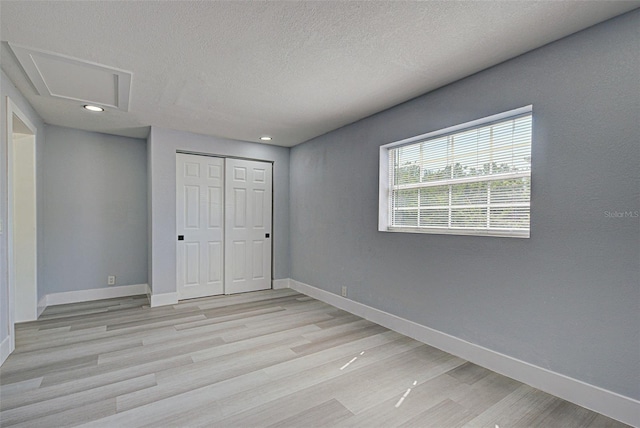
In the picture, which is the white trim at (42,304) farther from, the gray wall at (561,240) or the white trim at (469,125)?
the white trim at (469,125)

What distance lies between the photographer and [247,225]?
197 inches

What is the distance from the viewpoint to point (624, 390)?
5.95 ft

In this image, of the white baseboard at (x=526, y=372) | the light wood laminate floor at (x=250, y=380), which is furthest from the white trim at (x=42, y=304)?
the white baseboard at (x=526, y=372)

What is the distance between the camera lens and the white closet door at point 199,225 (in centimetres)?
444

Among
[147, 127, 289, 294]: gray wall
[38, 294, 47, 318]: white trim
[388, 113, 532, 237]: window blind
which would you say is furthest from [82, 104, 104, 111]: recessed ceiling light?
[388, 113, 532, 237]: window blind

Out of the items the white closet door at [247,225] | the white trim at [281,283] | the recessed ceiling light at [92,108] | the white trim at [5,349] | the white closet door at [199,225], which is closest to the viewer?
the white trim at [5,349]

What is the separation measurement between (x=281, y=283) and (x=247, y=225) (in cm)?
117

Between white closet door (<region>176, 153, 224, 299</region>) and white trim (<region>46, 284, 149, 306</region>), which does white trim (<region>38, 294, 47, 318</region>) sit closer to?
white trim (<region>46, 284, 149, 306</region>)

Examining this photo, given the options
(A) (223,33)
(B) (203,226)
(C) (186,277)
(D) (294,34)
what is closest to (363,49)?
(D) (294,34)

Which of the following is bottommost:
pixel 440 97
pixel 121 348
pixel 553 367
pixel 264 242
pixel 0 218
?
pixel 121 348

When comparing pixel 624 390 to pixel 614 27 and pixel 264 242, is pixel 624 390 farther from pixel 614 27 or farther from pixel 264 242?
pixel 264 242

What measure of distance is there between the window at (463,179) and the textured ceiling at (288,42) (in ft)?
1.65

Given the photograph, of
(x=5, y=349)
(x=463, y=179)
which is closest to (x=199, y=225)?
(x=5, y=349)

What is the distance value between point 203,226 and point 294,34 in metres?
3.35
